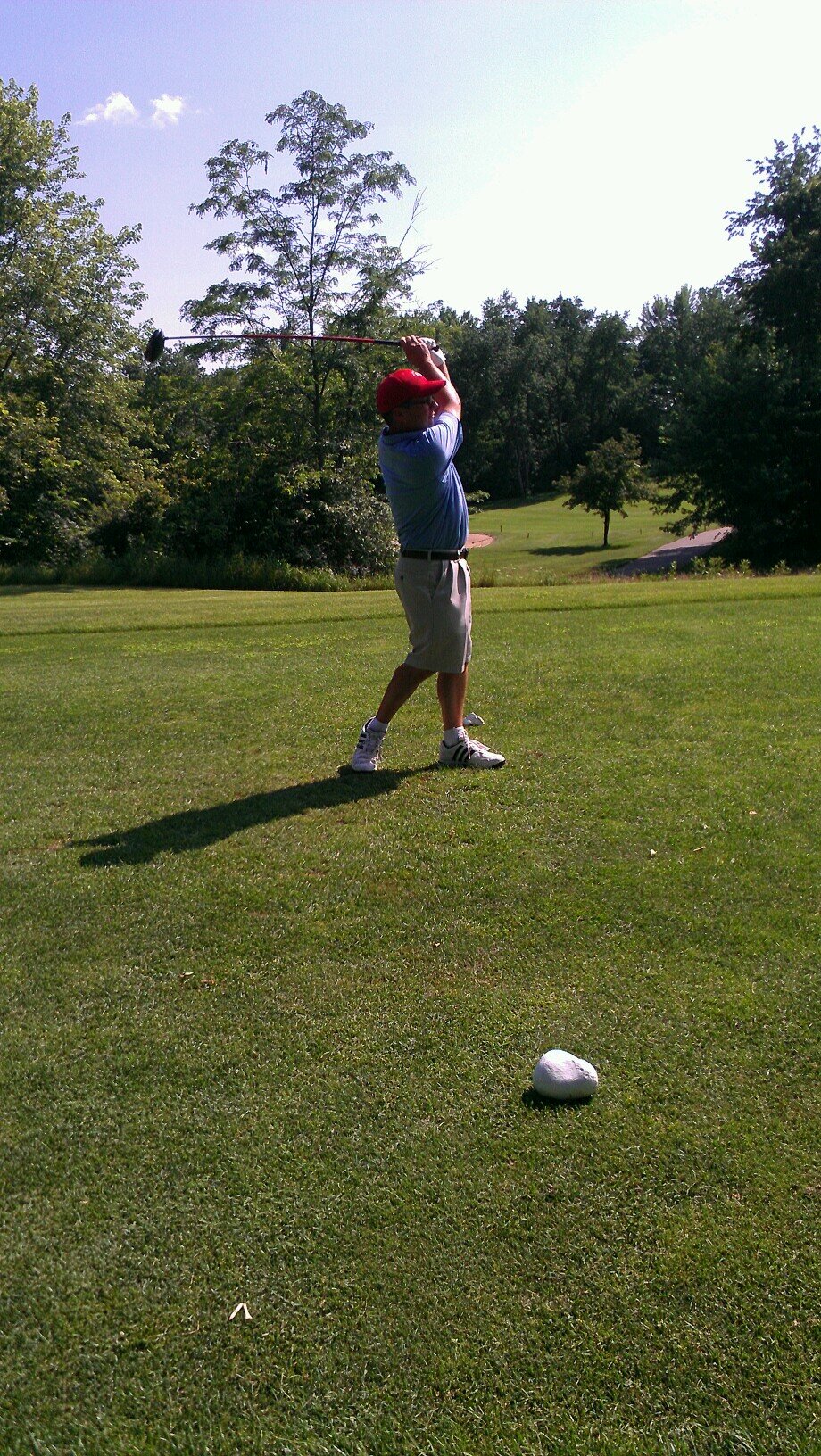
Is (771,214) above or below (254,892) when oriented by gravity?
above

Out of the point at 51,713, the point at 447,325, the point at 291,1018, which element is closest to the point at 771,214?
the point at 447,325

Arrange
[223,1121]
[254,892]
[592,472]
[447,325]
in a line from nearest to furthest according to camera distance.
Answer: [223,1121], [254,892], [447,325], [592,472]

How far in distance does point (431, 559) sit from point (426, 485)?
1.30 ft

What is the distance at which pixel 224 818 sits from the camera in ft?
16.0

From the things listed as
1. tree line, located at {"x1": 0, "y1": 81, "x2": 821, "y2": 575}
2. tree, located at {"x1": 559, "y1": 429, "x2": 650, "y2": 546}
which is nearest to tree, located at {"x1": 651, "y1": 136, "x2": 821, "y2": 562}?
tree line, located at {"x1": 0, "y1": 81, "x2": 821, "y2": 575}

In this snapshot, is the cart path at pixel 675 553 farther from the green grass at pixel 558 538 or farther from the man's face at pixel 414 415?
the man's face at pixel 414 415

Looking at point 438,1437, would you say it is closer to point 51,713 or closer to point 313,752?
point 313,752

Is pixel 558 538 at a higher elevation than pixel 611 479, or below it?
below

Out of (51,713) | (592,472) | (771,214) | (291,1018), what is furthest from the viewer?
(592,472)

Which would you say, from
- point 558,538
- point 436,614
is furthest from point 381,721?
point 558,538

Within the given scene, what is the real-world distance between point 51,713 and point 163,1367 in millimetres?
5519

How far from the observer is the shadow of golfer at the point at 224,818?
4500 mm

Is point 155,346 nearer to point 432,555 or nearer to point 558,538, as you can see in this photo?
point 432,555

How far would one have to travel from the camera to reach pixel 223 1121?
8.83ft
